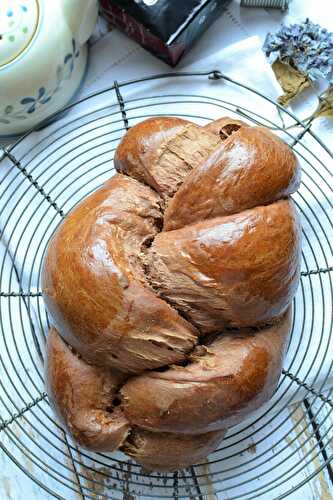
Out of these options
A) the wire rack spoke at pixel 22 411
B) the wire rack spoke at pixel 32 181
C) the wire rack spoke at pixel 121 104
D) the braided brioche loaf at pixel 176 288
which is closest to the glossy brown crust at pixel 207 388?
the braided brioche loaf at pixel 176 288

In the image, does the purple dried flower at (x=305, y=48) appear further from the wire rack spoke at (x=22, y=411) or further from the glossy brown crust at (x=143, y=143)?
the wire rack spoke at (x=22, y=411)

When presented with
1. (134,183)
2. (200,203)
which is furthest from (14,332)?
(200,203)

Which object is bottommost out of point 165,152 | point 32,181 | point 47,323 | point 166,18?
point 47,323

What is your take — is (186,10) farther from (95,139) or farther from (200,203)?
(200,203)

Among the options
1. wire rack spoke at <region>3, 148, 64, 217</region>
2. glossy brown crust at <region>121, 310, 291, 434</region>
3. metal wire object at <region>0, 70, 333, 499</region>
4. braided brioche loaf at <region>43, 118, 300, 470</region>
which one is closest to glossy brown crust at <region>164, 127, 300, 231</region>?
braided brioche loaf at <region>43, 118, 300, 470</region>

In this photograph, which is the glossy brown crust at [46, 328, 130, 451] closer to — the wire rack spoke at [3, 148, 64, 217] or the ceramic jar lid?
the wire rack spoke at [3, 148, 64, 217]

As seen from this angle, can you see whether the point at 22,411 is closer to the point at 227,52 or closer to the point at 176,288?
the point at 176,288

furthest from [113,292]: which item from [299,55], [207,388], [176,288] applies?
[299,55]
